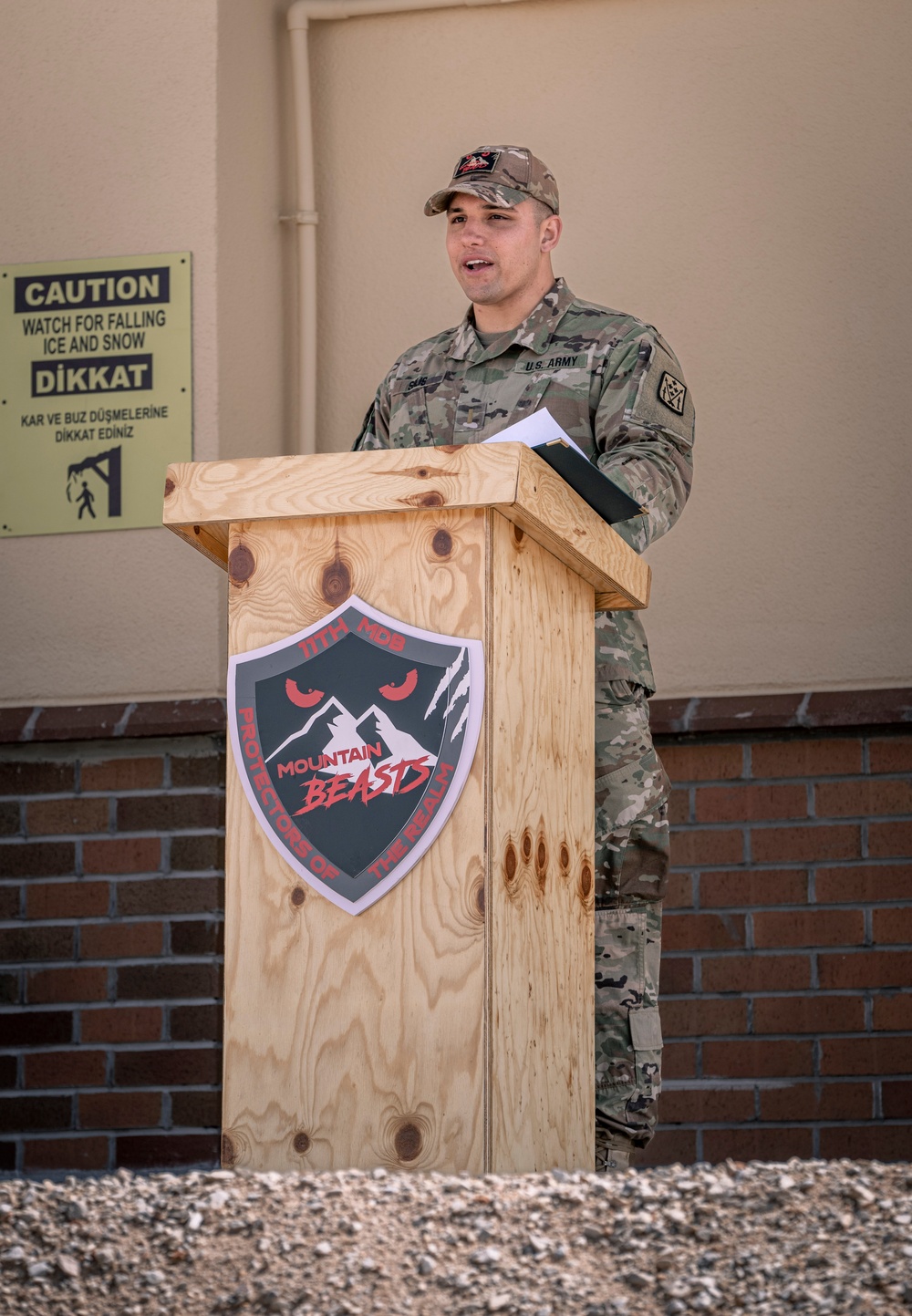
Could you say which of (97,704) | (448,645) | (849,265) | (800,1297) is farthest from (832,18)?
(800,1297)

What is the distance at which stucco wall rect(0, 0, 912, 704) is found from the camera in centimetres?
400

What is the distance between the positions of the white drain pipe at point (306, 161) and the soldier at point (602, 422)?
121cm

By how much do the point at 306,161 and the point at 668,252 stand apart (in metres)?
0.96

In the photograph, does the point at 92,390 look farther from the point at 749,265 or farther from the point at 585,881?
the point at 585,881

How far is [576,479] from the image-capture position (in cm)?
210

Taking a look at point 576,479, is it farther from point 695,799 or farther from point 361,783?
point 695,799

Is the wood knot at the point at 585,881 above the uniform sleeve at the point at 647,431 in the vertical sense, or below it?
below

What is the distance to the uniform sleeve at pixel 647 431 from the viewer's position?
2.51 metres

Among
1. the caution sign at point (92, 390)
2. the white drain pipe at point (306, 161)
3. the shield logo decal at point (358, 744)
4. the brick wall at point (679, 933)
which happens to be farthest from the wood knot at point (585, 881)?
the white drain pipe at point (306, 161)

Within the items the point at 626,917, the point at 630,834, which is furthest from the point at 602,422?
the point at 626,917

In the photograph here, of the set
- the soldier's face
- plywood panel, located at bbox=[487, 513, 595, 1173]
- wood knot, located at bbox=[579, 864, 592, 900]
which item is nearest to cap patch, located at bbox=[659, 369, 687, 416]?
the soldier's face

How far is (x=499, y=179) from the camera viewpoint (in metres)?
2.92

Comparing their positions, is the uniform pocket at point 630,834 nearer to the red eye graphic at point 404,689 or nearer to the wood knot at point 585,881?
the wood knot at point 585,881

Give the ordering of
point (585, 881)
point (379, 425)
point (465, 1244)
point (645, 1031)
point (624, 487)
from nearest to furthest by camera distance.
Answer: point (465, 1244) → point (585, 881) → point (624, 487) → point (645, 1031) → point (379, 425)
